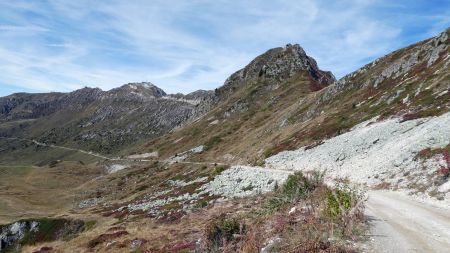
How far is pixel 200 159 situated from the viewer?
140 metres

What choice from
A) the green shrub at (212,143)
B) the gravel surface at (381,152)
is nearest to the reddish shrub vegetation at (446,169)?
the gravel surface at (381,152)

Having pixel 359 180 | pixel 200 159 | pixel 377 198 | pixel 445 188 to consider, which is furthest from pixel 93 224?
pixel 200 159

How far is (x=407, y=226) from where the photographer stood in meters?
19.7

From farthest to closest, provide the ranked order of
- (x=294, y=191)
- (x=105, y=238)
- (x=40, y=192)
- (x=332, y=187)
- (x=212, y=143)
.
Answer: (x=212, y=143) < (x=40, y=192) < (x=105, y=238) < (x=332, y=187) < (x=294, y=191)

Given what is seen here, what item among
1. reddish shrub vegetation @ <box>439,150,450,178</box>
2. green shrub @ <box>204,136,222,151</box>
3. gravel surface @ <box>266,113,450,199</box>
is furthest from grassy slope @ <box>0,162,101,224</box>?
reddish shrub vegetation @ <box>439,150,450,178</box>

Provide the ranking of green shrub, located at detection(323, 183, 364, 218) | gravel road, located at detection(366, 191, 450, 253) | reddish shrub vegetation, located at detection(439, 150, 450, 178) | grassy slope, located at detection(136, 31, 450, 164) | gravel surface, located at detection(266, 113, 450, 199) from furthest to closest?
grassy slope, located at detection(136, 31, 450, 164), gravel surface, located at detection(266, 113, 450, 199), reddish shrub vegetation, located at detection(439, 150, 450, 178), green shrub, located at detection(323, 183, 364, 218), gravel road, located at detection(366, 191, 450, 253)

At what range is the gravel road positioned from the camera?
51.8 feet

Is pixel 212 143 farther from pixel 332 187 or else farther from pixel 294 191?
pixel 294 191

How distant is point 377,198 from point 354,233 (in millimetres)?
14754

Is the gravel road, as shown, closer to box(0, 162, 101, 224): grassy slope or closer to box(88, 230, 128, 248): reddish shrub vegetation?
box(88, 230, 128, 248): reddish shrub vegetation

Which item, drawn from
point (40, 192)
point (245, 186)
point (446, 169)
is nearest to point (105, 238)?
point (245, 186)

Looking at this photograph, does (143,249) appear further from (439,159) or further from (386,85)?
(386,85)

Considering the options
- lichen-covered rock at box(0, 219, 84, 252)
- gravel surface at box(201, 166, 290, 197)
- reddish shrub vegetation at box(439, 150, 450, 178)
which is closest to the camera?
reddish shrub vegetation at box(439, 150, 450, 178)

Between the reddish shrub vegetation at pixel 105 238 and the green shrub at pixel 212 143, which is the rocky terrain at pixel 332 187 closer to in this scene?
the reddish shrub vegetation at pixel 105 238
